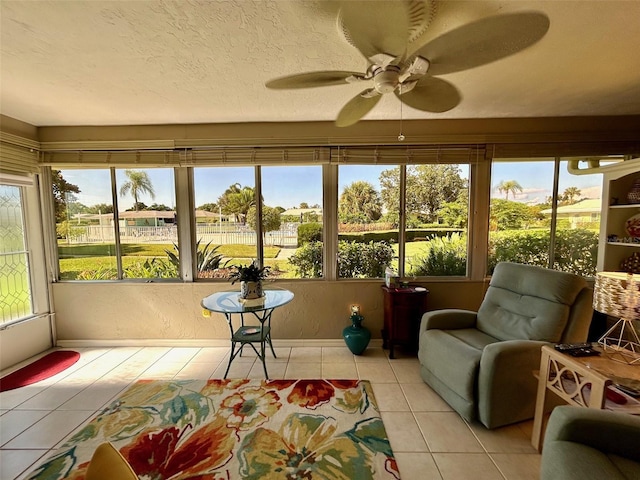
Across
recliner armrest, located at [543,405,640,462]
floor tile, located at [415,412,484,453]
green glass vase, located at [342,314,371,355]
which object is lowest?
floor tile, located at [415,412,484,453]

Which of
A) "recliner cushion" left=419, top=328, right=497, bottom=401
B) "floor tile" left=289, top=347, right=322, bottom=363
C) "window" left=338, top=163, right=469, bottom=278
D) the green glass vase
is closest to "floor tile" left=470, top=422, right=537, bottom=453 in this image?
"recliner cushion" left=419, top=328, right=497, bottom=401

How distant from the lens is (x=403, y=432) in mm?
1871

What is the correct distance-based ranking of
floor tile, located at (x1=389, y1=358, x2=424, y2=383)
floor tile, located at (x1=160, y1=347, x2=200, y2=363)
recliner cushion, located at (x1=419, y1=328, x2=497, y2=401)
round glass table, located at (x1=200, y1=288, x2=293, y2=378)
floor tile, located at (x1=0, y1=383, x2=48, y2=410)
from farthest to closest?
floor tile, located at (x1=160, y1=347, x2=200, y2=363) → floor tile, located at (x1=389, y1=358, x2=424, y2=383) → round glass table, located at (x1=200, y1=288, x2=293, y2=378) → floor tile, located at (x1=0, y1=383, x2=48, y2=410) → recliner cushion, located at (x1=419, y1=328, x2=497, y2=401)

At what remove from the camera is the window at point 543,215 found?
302cm

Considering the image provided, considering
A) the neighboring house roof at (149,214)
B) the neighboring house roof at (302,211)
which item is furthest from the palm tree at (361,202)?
the neighboring house roof at (149,214)

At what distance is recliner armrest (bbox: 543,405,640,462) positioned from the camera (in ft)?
3.78

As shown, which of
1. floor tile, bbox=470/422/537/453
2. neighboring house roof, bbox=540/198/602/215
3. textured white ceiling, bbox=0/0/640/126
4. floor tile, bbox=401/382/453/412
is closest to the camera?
textured white ceiling, bbox=0/0/640/126

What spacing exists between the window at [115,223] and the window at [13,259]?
0.29 meters

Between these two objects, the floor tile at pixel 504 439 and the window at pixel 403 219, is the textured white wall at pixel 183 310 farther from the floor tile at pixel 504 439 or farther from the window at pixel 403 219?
the floor tile at pixel 504 439

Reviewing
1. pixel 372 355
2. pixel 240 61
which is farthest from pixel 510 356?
pixel 240 61

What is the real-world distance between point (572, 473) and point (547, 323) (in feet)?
3.73

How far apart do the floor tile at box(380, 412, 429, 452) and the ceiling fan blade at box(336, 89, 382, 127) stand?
2110mm

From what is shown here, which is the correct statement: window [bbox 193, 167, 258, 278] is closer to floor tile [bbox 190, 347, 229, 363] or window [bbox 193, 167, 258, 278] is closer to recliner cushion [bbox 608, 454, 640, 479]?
floor tile [bbox 190, 347, 229, 363]

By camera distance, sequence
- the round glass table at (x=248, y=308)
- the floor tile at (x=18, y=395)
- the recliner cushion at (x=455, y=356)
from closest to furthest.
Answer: the recliner cushion at (x=455, y=356) → the floor tile at (x=18, y=395) → the round glass table at (x=248, y=308)
